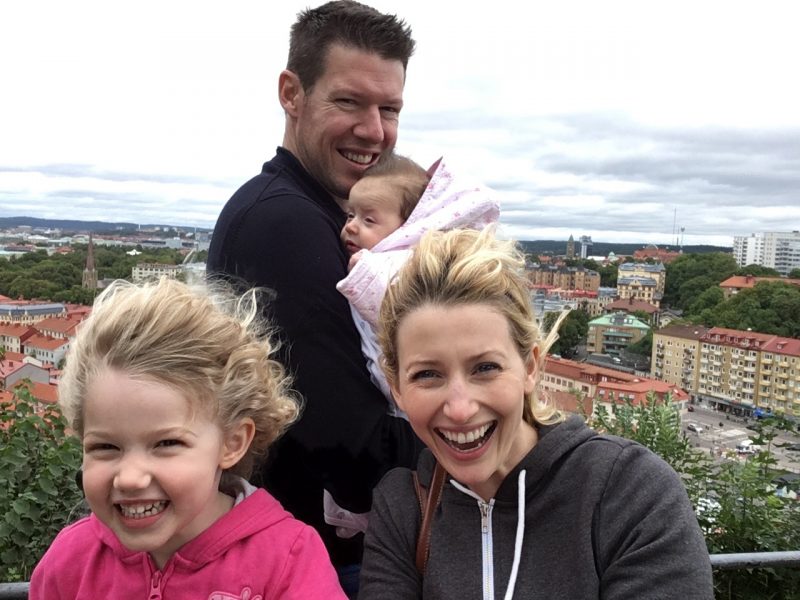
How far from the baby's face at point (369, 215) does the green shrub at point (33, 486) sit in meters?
1.64

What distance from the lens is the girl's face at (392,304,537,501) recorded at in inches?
64.6

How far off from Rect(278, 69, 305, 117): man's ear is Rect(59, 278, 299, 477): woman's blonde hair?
0.83 metres

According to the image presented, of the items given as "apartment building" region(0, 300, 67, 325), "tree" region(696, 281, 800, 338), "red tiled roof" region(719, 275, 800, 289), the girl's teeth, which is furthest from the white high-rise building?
the girl's teeth

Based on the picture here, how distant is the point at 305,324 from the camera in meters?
1.91

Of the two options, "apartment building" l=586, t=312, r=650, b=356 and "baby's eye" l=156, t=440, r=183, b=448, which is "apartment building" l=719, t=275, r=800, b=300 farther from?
"baby's eye" l=156, t=440, r=183, b=448

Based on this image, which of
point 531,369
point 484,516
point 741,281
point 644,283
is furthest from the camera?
point 644,283

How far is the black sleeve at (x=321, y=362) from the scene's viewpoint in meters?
1.88

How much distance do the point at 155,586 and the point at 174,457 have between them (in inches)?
13.5

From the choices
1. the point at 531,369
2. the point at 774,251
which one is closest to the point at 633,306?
the point at 774,251

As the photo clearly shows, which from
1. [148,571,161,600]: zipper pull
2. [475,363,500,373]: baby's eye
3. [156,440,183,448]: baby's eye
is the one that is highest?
[475,363,500,373]: baby's eye

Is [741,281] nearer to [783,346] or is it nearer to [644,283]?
[644,283]

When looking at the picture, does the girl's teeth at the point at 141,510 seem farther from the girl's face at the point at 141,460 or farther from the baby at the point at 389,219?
the baby at the point at 389,219

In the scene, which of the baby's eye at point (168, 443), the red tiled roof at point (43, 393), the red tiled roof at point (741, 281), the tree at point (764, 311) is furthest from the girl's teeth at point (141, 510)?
the red tiled roof at point (741, 281)

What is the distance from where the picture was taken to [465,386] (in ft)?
5.35
